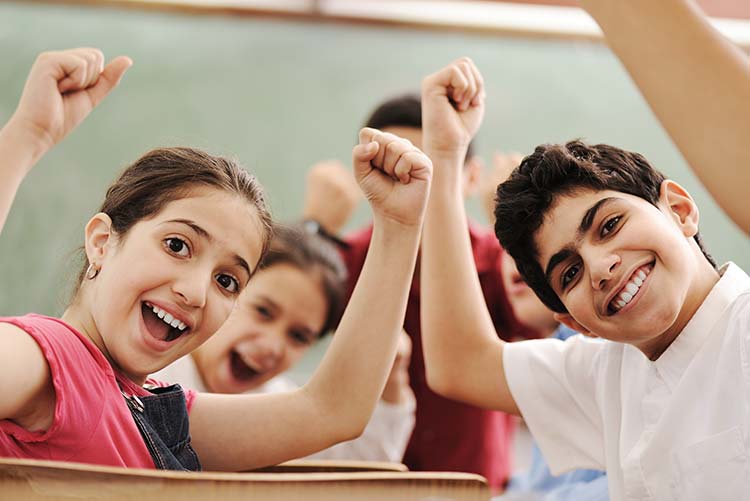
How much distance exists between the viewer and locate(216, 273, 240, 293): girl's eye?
19.1 inches

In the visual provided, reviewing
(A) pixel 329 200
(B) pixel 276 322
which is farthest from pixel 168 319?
(A) pixel 329 200

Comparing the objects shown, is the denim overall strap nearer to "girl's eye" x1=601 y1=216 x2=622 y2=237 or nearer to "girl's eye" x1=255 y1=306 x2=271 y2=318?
"girl's eye" x1=601 y1=216 x2=622 y2=237

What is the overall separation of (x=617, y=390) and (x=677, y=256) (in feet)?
0.39

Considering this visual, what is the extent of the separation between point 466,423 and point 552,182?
61cm

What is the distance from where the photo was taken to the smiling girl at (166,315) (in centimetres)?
42

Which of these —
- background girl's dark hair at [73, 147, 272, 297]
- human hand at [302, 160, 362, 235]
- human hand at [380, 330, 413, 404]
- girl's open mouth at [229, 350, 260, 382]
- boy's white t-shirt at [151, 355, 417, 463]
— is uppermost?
background girl's dark hair at [73, 147, 272, 297]

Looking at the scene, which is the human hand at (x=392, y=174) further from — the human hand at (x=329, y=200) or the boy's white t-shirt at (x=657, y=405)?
the human hand at (x=329, y=200)

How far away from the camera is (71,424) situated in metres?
0.42

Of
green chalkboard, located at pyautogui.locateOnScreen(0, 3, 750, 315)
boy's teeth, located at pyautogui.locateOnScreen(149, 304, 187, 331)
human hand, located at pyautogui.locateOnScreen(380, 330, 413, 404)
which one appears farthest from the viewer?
green chalkboard, located at pyautogui.locateOnScreen(0, 3, 750, 315)

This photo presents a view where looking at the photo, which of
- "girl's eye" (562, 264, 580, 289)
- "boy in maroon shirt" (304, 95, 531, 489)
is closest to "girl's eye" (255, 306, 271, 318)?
"boy in maroon shirt" (304, 95, 531, 489)

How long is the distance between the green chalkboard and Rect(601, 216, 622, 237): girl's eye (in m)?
1.02

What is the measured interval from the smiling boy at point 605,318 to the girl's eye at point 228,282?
0.18m

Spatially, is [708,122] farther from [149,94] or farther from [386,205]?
[149,94]

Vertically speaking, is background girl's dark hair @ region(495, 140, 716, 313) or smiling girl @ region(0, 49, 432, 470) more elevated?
background girl's dark hair @ region(495, 140, 716, 313)
